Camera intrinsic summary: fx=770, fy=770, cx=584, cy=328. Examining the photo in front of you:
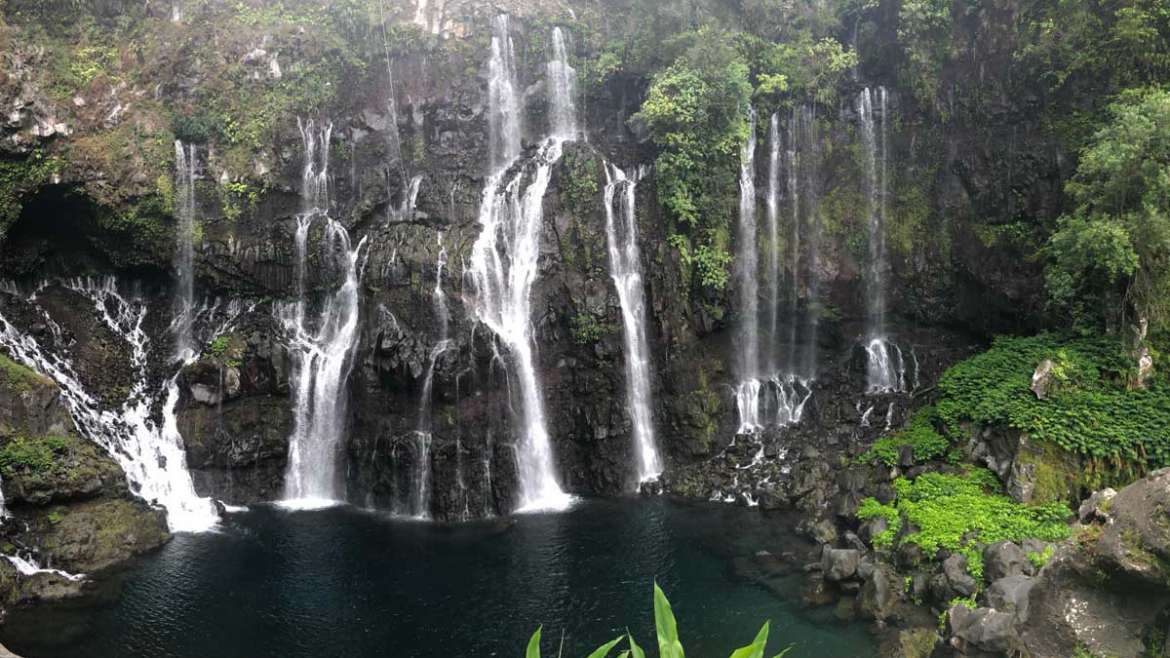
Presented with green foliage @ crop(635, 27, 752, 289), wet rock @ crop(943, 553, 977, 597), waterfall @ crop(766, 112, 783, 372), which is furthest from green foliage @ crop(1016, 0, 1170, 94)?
wet rock @ crop(943, 553, 977, 597)

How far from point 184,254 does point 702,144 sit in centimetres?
1661

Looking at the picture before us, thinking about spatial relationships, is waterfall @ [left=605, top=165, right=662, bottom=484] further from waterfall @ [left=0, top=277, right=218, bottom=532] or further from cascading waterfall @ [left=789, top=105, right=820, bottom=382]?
waterfall @ [left=0, top=277, right=218, bottom=532]

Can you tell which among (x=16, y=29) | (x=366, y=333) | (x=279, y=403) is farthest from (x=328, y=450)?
(x=16, y=29)

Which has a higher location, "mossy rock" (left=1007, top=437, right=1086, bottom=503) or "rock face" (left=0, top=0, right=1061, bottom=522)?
"rock face" (left=0, top=0, right=1061, bottom=522)

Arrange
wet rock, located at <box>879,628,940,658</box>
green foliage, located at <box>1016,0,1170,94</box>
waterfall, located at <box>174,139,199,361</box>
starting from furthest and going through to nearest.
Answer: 1. waterfall, located at <box>174,139,199,361</box>
2. green foliage, located at <box>1016,0,1170,94</box>
3. wet rock, located at <box>879,628,940,658</box>

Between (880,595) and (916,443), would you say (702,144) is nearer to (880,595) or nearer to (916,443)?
(916,443)

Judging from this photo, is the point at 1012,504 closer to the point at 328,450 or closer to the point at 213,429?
the point at 328,450

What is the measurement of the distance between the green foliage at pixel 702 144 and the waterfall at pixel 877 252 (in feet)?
14.6

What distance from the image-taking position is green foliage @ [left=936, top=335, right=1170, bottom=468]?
Answer: 16516mm

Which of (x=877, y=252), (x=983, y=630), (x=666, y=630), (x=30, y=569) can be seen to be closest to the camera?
(x=666, y=630)

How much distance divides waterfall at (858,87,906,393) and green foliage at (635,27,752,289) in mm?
4436

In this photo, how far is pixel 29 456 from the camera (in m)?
18.3

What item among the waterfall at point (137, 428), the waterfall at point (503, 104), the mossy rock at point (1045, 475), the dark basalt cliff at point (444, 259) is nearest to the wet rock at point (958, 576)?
the mossy rock at point (1045, 475)

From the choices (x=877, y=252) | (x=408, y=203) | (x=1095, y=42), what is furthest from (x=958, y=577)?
(x=408, y=203)
